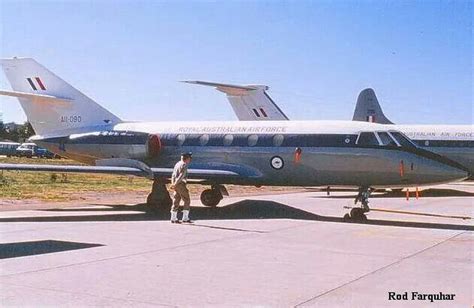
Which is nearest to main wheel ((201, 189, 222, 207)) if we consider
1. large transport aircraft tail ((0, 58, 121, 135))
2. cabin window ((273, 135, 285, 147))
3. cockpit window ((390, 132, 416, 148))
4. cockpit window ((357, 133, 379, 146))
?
cabin window ((273, 135, 285, 147))

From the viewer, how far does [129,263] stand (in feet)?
27.5

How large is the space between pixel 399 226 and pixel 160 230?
19.8 ft

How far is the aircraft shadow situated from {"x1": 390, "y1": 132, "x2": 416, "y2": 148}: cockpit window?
2.06 meters

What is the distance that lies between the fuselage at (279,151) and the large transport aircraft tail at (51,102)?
642mm

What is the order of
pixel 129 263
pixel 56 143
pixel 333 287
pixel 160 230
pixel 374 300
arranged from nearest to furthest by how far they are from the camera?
pixel 374 300
pixel 333 287
pixel 129 263
pixel 160 230
pixel 56 143

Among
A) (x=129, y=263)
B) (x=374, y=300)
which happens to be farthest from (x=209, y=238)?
(x=374, y=300)

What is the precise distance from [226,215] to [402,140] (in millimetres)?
5316

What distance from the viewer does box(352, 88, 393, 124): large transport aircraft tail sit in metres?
43.1

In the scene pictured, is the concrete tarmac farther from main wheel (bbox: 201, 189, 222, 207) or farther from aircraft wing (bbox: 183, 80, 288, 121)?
aircraft wing (bbox: 183, 80, 288, 121)

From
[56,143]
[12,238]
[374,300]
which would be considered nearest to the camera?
[374,300]

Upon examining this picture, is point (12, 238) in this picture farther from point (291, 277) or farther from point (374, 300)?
point (374, 300)

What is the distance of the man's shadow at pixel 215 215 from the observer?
14.5 meters

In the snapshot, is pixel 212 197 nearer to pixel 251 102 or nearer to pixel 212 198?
pixel 212 198

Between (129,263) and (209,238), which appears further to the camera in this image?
(209,238)
